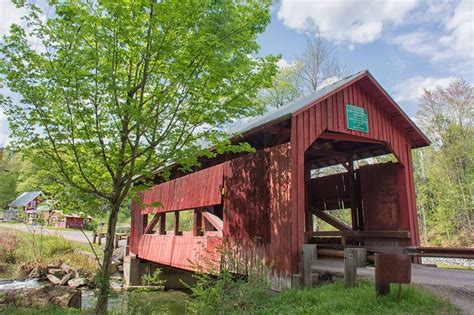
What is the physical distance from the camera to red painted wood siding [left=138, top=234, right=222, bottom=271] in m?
9.32

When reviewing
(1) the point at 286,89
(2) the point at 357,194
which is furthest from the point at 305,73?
Result: (2) the point at 357,194

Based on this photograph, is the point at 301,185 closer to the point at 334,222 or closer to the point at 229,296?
the point at 229,296

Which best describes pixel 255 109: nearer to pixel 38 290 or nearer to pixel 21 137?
pixel 21 137

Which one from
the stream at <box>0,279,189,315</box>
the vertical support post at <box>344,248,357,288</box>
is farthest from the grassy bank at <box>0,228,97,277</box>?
the vertical support post at <box>344,248,357,288</box>

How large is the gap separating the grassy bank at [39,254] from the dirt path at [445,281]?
494 inches

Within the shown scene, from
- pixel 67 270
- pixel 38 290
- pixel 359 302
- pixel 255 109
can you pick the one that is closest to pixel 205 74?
pixel 255 109

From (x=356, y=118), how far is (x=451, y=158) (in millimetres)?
17607

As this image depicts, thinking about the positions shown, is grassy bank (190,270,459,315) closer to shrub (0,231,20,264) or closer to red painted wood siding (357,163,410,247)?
red painted wood siding (357,163,410,247)

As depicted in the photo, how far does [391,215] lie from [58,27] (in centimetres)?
924

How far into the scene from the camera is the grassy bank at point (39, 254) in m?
16.5

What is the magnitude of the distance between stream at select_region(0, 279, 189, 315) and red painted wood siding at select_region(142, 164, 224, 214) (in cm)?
240

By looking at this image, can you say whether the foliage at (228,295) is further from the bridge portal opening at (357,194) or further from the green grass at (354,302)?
the bridge portal opening at (357,194)

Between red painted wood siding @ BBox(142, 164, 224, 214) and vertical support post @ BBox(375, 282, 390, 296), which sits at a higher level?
red painted wood siding @ BBox(142, 164, 224, 214)

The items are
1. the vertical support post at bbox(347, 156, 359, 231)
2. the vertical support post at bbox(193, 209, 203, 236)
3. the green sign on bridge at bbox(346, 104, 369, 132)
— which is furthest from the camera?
the vertical support post at bbox(347, 156, 359, 231)
